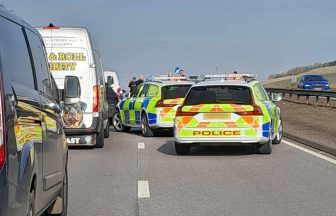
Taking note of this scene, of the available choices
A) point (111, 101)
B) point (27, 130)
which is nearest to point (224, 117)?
point (27, 130)

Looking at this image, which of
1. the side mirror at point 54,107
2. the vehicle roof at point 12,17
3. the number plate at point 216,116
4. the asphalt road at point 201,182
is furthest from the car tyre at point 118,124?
the vehicle roof at point 12,17

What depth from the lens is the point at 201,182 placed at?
9594 millimetres

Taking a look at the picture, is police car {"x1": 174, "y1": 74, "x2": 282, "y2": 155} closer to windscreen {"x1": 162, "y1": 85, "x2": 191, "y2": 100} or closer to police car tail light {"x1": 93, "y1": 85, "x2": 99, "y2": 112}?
police car tail light {"x1": 93, "y1": 85, "x2": 99, "y2": 112}

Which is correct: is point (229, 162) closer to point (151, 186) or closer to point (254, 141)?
point (254, 141)

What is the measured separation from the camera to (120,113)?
65.5 ft

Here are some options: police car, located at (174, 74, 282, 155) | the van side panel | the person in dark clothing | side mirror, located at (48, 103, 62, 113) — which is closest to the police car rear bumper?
police car, located at (174, 74, 282, 155)

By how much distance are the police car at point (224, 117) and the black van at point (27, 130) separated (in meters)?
6.21

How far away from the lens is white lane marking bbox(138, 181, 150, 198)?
8477 millimetres

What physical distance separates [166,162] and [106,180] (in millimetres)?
2395

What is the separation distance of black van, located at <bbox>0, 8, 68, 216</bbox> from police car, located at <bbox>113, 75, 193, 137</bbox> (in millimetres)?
10436

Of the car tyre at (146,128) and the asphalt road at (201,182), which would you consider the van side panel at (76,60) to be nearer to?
the asphalt road at (201,182)

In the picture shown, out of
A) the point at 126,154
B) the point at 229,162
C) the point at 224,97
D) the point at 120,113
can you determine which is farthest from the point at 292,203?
the point at 120,113

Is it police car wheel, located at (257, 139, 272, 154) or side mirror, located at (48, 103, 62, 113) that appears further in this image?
police car wheel, located at (257, 139, 272, 154)

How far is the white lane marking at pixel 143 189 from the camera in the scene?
27.8 ft
